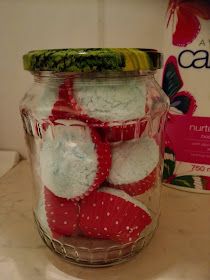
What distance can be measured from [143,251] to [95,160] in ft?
0.38

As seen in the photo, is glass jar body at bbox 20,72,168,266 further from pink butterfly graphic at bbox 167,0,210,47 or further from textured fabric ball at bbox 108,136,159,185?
pink butterfly graphic at bbox 167,0,210,47

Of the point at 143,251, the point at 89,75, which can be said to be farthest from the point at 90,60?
the point at 143,251

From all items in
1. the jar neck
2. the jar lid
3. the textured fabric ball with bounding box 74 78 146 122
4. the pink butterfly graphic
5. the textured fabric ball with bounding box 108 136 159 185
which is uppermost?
the pink butterfly graphic

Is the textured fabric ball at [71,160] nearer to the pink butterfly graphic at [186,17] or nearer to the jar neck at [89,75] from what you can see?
the jar neck at [89,75]

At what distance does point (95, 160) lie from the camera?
0.84ft

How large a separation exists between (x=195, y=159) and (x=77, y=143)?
0.21 m

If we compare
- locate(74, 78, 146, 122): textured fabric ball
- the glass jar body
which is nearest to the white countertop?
the glass jar body

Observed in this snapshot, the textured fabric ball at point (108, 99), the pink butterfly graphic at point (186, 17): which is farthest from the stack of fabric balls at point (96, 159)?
the pink butterfly graphic at point (186, 17)

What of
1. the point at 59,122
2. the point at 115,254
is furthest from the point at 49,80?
the point at 115,254

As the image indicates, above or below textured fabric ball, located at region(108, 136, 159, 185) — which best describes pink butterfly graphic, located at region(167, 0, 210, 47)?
above

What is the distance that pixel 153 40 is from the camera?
44 cm

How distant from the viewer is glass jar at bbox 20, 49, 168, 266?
0.81ft

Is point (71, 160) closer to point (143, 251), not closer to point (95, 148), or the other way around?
point (95, 148)

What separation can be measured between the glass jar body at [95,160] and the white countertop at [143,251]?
1cm
